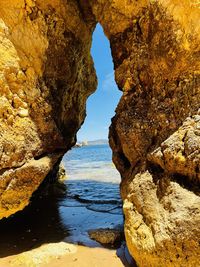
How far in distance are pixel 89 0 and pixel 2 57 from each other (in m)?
2.41

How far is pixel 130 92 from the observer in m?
4.63

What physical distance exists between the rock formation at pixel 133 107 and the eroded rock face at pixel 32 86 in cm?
2

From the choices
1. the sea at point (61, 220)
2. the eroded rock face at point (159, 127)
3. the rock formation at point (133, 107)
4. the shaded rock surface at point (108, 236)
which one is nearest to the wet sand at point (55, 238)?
the sea at point (61, 220)

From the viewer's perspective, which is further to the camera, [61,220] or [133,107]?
[61,220]

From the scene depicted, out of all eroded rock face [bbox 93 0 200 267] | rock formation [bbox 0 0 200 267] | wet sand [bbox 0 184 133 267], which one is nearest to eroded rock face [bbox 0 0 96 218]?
rock formation [bbox 0 0 200 267]

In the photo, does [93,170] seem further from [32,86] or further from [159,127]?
[159,127]

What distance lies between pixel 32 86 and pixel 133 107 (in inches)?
72.2

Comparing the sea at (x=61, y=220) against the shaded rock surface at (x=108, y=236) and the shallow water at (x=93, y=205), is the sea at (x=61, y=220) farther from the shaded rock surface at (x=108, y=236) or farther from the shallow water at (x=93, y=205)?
the shaded rock surface at (x=108, y=236)

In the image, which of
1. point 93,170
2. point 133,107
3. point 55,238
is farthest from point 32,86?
point 93,170

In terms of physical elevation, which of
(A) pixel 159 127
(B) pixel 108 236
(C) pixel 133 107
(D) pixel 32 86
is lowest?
(B) pixel 108 236

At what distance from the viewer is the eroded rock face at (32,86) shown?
13.8 feet

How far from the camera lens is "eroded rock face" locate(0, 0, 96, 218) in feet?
13.8

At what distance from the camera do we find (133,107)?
4.50m

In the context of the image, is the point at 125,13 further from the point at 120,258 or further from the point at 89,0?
the point at 120,258
